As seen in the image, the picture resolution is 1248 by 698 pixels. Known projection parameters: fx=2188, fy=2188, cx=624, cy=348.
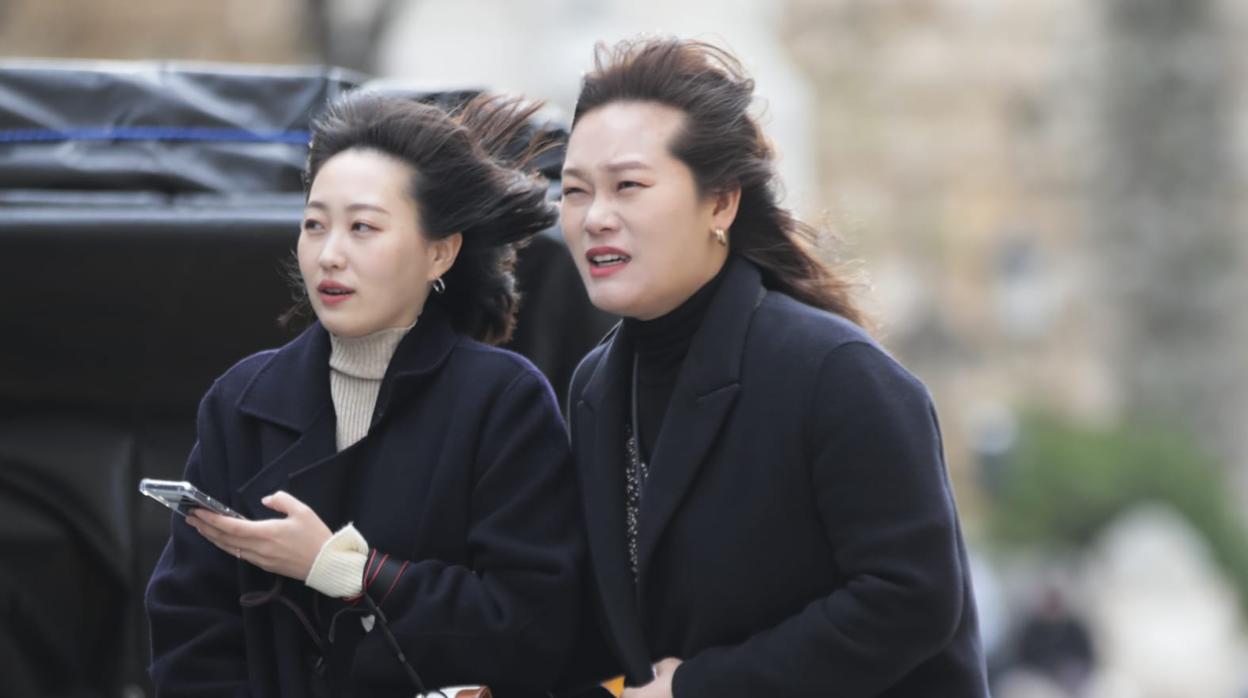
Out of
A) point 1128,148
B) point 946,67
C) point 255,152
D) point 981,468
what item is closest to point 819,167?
point 946,67

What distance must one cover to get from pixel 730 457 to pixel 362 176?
1.98 feet

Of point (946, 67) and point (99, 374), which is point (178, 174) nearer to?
point (99, 374)

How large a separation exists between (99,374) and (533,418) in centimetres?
111

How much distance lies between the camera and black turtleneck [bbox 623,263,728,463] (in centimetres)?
287

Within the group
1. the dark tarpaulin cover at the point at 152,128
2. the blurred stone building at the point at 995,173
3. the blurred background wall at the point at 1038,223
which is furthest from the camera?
the blurred stone building at the point at 995,173

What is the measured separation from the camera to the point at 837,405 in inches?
107

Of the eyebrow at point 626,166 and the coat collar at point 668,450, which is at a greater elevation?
Answer: the eyebrow at point 626,166

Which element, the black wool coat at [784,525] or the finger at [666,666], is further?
the finger at [666,666]

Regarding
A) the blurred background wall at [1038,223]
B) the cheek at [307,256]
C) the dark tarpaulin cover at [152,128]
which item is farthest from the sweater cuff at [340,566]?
the blurred background wall at [1038,223]

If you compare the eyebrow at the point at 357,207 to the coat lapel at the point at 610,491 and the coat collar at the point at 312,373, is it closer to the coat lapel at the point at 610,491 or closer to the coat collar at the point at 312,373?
the coat collar at the point at 312,373

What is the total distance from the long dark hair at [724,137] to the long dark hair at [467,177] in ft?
0.56

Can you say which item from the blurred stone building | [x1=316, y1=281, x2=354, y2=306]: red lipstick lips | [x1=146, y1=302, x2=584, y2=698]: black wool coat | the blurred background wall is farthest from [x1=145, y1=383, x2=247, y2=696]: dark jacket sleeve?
the blurred stone building

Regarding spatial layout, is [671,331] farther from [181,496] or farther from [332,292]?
[181,496]

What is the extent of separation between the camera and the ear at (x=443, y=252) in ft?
9.60
